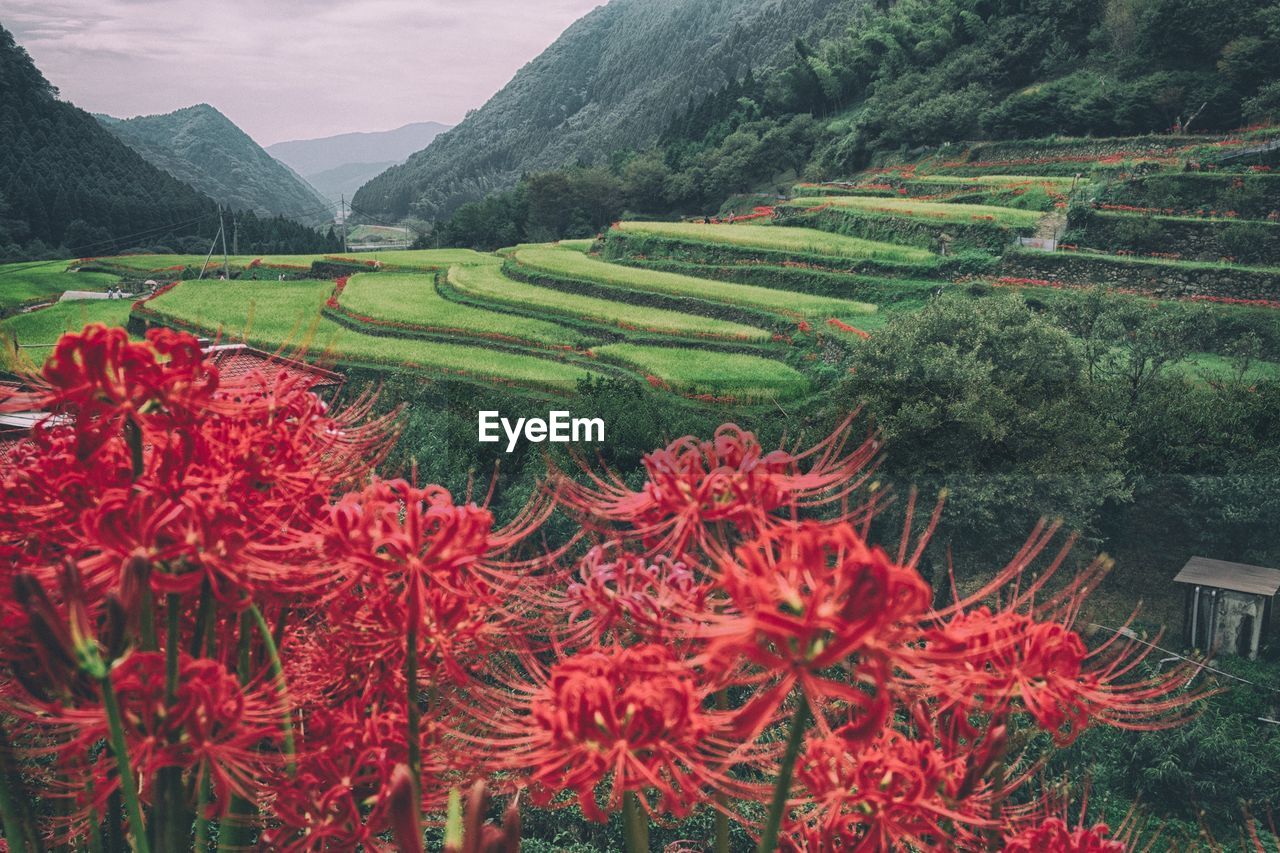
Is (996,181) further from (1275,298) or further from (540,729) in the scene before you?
(540,729)

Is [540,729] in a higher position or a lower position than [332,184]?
lower

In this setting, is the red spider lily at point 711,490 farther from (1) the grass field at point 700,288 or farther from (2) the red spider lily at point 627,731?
(1) the grass field at point 700,288

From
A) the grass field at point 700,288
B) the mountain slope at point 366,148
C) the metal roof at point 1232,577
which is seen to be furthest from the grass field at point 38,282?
the mountain slope at point 366,148

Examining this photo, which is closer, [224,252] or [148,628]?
[148,628]

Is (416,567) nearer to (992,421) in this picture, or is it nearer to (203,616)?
(203,616)

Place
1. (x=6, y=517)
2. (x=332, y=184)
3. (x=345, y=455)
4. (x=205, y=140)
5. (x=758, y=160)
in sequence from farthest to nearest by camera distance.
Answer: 1. (x=332, y=184)
2. (x=758, y=160)
3. (x=205, y=140)
4. (x=345, y=455)
5. (x=6, y=517)

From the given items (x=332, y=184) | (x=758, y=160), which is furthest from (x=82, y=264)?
(x=332, y=184)

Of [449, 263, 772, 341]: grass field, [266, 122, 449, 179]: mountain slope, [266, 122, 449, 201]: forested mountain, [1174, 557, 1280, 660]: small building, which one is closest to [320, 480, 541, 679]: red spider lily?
[1174, 557, 1280, 660]: small building

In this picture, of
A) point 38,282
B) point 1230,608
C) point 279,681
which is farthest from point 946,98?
point 279,681
